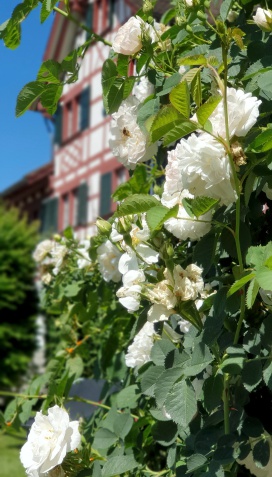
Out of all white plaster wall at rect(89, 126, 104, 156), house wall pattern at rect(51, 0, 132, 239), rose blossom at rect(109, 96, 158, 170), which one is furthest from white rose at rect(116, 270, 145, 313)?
white plaster wall at rect(89, 126, 104, 156)

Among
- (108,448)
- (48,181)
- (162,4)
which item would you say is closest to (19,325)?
(48,181)

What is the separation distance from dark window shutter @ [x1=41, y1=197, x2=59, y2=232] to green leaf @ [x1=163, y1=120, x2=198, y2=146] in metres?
17.0

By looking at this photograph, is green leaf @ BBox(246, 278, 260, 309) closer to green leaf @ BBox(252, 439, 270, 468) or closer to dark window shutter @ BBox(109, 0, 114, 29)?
green leaf @ BBox(252, 439, 270, 468)

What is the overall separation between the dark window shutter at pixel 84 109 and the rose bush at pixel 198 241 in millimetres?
15134

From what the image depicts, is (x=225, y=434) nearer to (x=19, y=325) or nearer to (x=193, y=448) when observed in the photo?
(x=193, y=448)

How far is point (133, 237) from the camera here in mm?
1624

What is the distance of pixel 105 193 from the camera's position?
15945 millimetres

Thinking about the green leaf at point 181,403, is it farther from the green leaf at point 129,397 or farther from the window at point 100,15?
the window at point 100,15

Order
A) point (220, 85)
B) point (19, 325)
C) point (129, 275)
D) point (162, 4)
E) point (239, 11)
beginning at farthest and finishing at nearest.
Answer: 1. point (19, 325)
2. point (162, 4)
3. point (239, 11)
4. point (129, 275)
5. point (220, 85)

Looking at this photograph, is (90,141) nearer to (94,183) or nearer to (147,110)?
(94,183)

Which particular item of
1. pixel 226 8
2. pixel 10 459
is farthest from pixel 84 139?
pixel 226 8

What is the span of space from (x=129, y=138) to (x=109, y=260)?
408 mm

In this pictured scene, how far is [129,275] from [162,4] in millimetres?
2862

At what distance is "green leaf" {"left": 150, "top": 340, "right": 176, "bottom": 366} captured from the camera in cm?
171
